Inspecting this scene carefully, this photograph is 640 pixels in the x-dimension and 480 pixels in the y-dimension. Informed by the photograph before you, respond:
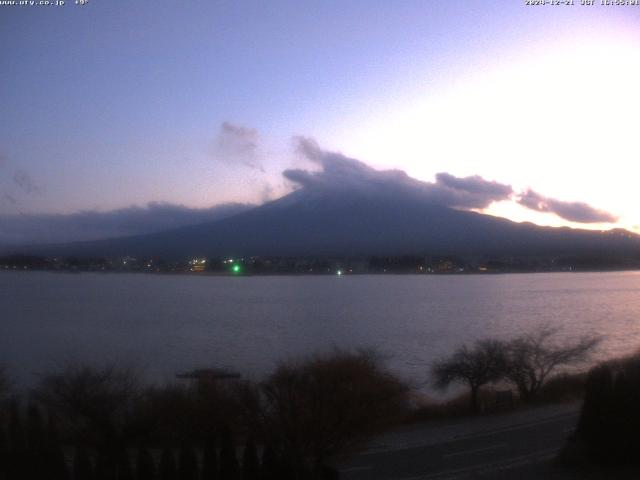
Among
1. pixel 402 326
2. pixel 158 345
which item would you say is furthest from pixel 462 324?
pixel 158 345

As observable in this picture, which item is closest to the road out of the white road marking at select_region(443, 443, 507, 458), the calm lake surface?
the white road marking at select_region(443, 443, 507, 458)

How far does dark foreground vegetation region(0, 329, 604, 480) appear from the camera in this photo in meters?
5.38

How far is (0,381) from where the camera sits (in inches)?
413

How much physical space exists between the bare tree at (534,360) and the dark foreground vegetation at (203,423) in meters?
3.92

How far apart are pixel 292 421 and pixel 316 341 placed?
14.6 metres

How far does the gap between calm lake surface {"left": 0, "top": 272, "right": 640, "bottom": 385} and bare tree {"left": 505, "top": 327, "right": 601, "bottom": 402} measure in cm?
207

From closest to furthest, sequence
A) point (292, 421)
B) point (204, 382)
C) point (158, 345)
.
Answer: point (292, 421) < point (204, 382) < point (158, 345)

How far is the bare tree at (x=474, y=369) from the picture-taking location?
45.3 ft

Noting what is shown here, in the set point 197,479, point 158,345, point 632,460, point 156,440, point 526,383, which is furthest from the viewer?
point 158,345

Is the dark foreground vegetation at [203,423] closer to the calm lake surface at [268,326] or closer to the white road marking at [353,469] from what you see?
the white road marking at [353,469]

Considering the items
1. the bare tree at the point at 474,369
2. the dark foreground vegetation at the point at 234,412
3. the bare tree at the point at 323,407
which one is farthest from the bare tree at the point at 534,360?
the bare tree at the point at 323,407

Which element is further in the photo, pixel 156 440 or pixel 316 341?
pixel 316 341

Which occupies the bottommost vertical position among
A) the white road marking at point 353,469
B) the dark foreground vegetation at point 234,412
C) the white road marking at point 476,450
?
the white road marking at point 476,450

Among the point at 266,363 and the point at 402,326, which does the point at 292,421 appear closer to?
the point at 266,363
